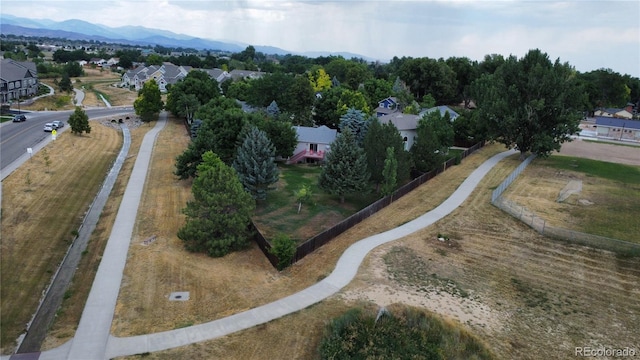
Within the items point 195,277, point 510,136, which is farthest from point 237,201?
point 510,136

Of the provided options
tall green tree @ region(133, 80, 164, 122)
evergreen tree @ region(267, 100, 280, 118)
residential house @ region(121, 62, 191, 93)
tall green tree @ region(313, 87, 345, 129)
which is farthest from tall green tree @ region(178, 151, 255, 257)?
residential house @ region(121, 62, 191, 93)

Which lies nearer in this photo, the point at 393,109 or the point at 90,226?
the point at 90,226

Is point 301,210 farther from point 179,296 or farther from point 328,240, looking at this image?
point 179,296

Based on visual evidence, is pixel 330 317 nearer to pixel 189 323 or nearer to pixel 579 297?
pixel 189 323

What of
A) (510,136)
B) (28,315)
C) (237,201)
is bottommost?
(28,315)

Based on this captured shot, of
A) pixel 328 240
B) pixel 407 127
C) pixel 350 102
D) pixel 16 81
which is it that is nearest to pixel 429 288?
pixel 328 240
